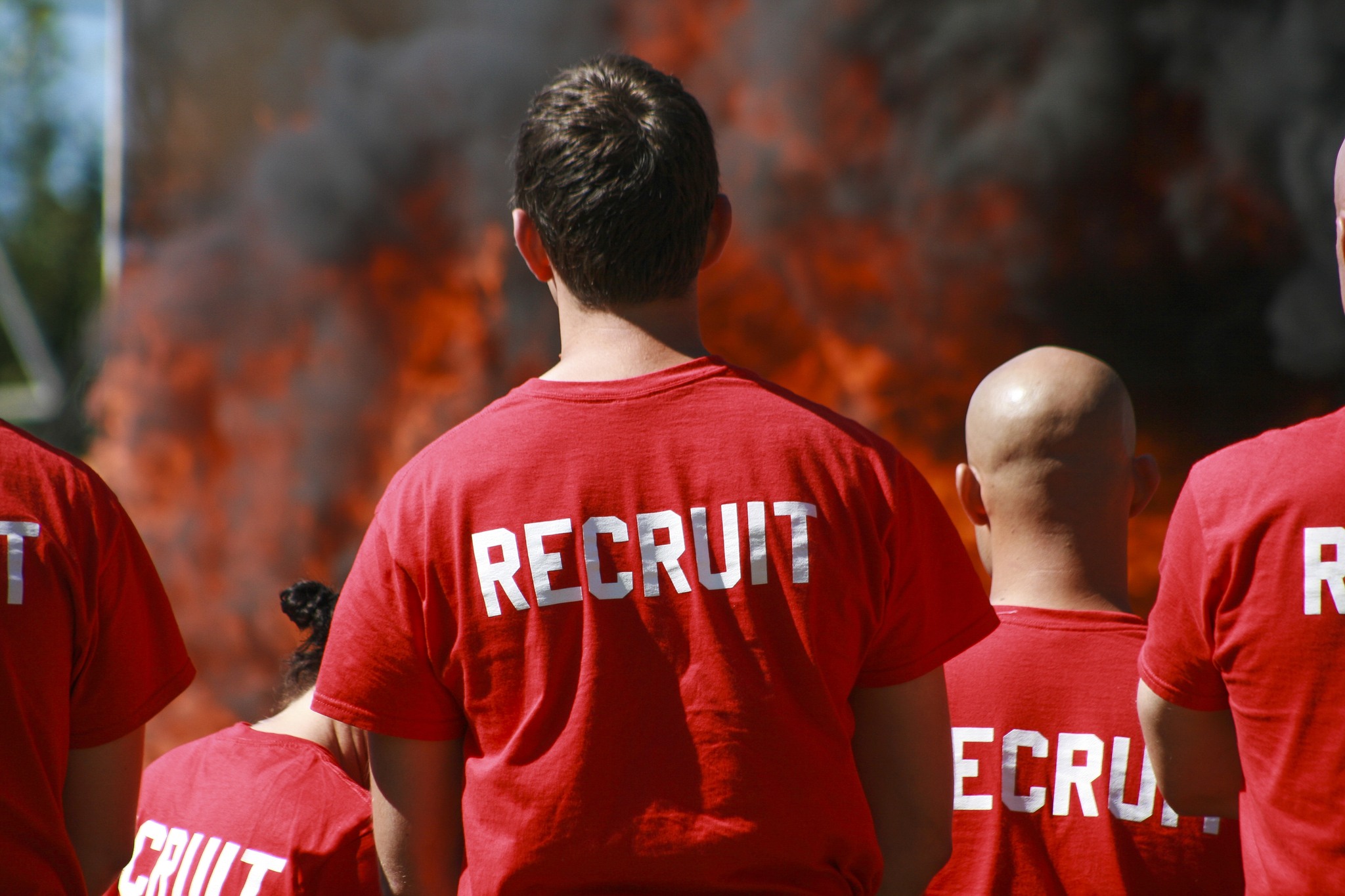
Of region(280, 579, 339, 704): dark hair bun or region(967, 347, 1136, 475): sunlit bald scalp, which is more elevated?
region(967, 347, 1136, 475): sunlit bald scalp

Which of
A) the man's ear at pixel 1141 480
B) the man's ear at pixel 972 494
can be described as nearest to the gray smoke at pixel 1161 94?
the man's ear at pixel 1141 480

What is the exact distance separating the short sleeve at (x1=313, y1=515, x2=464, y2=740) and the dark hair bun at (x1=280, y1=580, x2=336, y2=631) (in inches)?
47.8

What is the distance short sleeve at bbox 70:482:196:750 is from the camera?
1.54 meters

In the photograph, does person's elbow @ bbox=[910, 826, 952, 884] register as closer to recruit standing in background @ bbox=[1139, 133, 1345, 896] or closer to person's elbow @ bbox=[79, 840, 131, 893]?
recruit standing in background @ bbox=[1139, 133, 1345, 896]

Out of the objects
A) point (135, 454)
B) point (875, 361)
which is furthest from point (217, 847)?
point (135, 454)

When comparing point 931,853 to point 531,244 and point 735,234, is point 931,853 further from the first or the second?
point 735,234

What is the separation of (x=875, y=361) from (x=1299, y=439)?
579 centimetres

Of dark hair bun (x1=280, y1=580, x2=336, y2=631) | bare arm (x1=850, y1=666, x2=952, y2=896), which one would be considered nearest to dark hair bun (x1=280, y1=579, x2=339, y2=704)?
dark hair bun (x1=280, y1=580, x2=336, y2=631)

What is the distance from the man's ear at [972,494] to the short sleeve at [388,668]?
1022 millimetres

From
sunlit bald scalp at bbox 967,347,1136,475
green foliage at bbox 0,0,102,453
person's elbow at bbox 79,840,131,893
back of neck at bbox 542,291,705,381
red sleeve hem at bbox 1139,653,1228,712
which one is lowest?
person's elbow at bbox 79,840,131,893

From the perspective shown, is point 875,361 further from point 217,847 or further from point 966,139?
point 217,847

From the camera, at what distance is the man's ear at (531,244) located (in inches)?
55.1

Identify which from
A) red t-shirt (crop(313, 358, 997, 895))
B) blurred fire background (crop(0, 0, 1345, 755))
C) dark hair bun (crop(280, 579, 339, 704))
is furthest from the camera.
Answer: blurred fire background (crop(0, 0, 1345, 755))

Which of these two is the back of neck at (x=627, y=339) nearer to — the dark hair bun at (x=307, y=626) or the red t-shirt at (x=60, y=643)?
the red t-shirt at (x=60, y=643)
